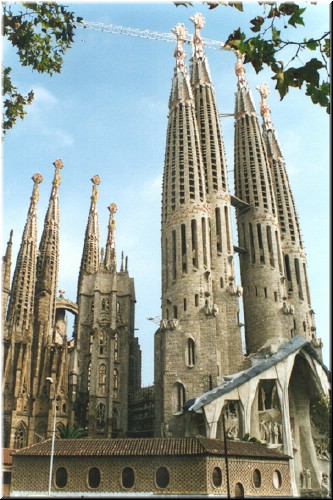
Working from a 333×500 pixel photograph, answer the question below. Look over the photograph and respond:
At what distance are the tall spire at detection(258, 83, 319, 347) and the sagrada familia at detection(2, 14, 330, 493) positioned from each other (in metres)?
0.15

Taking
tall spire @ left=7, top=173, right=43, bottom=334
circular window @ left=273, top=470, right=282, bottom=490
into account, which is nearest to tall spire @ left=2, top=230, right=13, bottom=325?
tall spire @ left=7, top=173, right=43, bottom=334

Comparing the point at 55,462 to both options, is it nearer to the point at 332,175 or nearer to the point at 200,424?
the point at 200,424

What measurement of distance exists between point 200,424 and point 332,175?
127 ft

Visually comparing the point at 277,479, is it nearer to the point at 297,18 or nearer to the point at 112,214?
the point at 297,18

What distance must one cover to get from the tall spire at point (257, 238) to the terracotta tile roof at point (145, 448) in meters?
21.0

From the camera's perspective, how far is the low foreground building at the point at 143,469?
30516 mm

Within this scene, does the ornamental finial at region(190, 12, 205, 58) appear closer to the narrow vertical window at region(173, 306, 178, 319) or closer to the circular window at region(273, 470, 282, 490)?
the narrow vertical window at region(173, 306, 178, 319)

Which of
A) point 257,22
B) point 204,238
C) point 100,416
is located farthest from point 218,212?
point 257,22

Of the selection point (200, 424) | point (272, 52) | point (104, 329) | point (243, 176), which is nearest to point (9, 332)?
point (104, 329)

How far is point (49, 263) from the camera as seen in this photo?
231 ft

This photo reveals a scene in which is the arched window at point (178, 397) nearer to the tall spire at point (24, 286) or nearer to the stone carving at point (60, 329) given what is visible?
the tall spire at point (24, 286)

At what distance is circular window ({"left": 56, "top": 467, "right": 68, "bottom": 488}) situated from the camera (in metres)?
31.9

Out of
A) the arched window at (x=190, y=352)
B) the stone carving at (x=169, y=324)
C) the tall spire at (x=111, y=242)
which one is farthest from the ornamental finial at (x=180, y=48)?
the arched window at (x=190, y=352)

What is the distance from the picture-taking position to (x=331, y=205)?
19.0ft
